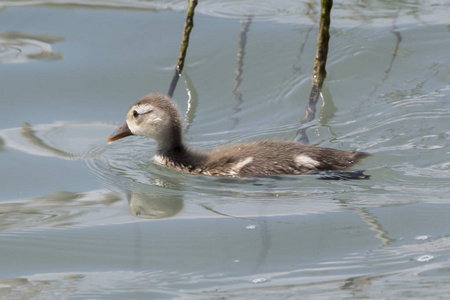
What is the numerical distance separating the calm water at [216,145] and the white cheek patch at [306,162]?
0.11 metres

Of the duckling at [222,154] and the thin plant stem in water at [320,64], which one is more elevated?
the thin plant stem in water at [320,64]

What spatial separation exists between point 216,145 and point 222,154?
0.65 m

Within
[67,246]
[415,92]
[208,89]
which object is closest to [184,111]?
[208,89]

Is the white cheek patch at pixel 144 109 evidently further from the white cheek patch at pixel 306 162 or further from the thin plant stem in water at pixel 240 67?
the white cheek patch at pixel 306 162

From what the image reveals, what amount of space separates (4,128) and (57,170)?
101 cm

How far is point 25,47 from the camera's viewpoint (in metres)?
8.26

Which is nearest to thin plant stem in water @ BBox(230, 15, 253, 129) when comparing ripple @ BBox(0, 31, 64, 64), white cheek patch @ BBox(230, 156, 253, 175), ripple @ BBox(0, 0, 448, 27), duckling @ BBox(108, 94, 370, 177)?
ripple @ BBox(0, 0, 448, 27)

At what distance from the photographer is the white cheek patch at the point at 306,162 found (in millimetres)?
5660

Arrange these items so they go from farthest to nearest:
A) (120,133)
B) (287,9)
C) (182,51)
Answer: (287,9)
(182,51)
(120,133)

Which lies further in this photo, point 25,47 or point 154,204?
point 25,47

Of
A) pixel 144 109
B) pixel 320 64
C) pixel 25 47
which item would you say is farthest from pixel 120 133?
pixel 25 47

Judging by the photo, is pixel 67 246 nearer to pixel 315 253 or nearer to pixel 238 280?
pixel 238 280

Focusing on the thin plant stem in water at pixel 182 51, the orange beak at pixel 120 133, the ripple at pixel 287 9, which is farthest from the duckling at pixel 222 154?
the ripple at pixel 287 9

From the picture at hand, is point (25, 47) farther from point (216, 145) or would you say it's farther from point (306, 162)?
point (306, 162)
